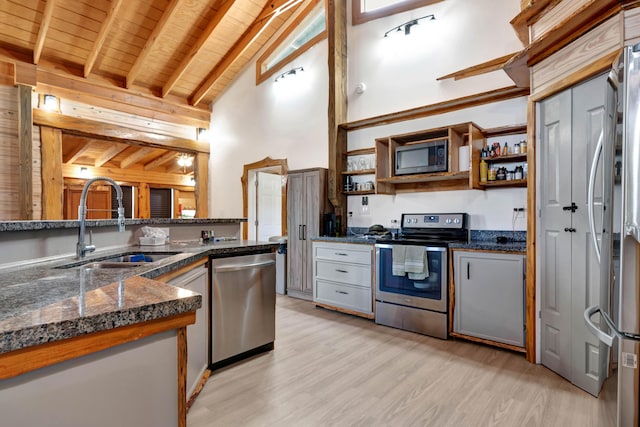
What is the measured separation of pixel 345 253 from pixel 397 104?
2.03 metres

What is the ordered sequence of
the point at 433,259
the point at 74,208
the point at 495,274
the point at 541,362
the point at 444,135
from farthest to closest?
the point at 74,208, the point at 444,135, the point at 433,259, the point at 495,274, the point at 541,362

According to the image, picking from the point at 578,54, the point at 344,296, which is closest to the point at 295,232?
the point at 344,296

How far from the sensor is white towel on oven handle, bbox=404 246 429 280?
3.28 m

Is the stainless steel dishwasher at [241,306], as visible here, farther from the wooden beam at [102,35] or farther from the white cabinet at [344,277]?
the wooden beam at [102,35]

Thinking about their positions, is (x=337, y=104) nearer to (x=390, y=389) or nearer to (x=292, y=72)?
(x=292, y=72)

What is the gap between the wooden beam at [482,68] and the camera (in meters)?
3.43

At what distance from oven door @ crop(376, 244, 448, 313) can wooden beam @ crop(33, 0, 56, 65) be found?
5049 mm

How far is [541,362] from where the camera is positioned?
2.63m

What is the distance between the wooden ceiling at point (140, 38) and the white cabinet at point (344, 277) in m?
3.80

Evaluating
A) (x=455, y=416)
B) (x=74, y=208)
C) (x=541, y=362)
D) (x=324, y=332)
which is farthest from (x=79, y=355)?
(x=74, y=208)

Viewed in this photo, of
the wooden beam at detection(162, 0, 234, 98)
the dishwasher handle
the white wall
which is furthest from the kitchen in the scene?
the dishwasher handle

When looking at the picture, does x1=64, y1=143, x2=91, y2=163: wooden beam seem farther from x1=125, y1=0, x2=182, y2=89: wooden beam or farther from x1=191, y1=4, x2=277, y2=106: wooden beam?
x1=191, y1=4, x2=277, y2=106: wooden beam

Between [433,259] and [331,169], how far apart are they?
1.95m

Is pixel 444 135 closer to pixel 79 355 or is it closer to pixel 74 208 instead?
pixel 79 355
